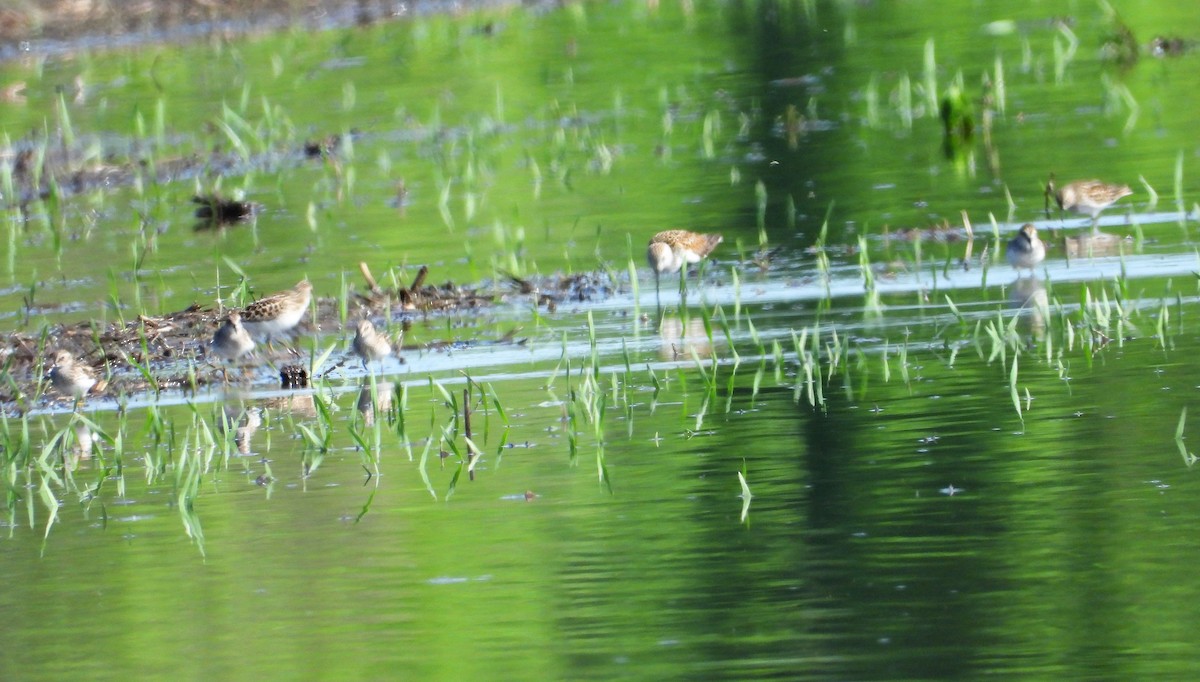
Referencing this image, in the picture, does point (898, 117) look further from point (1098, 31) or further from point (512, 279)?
point (512, 279)

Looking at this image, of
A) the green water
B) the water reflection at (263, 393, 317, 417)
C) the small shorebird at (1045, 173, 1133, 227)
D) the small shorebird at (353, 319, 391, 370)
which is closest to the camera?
the green water

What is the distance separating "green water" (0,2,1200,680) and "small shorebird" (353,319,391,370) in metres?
0.25

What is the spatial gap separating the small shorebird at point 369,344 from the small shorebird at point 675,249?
2197mm

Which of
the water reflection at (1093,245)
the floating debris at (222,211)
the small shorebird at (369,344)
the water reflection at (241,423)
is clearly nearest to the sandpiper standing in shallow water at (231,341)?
the small shorebird at (369,344)

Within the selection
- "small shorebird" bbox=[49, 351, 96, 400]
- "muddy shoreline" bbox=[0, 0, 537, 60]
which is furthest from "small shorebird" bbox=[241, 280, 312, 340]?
"muddy shoreline" bbox=[0, 0, 537, 60]

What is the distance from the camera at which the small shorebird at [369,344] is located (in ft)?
35.1

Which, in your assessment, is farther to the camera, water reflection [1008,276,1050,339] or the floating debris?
Result: the floating debris

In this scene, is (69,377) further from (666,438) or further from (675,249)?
(675,249)

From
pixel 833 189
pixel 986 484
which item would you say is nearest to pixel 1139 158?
pixel 833 189

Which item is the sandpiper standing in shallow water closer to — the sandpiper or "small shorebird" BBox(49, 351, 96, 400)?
the sandpiper

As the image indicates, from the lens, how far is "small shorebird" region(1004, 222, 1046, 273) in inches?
458

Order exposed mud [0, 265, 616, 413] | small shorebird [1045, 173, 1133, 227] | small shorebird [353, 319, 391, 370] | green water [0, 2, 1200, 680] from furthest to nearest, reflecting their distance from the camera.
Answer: small shorebird [1045, 173, 1133, 227] < exposed mud [0, 265, 616, 413] < small shorebird [353, 319, 391, 370] < green water [0, 2, 1200, 680]

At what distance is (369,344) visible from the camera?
1071 cm

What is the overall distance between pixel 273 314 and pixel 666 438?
10.9 ft
